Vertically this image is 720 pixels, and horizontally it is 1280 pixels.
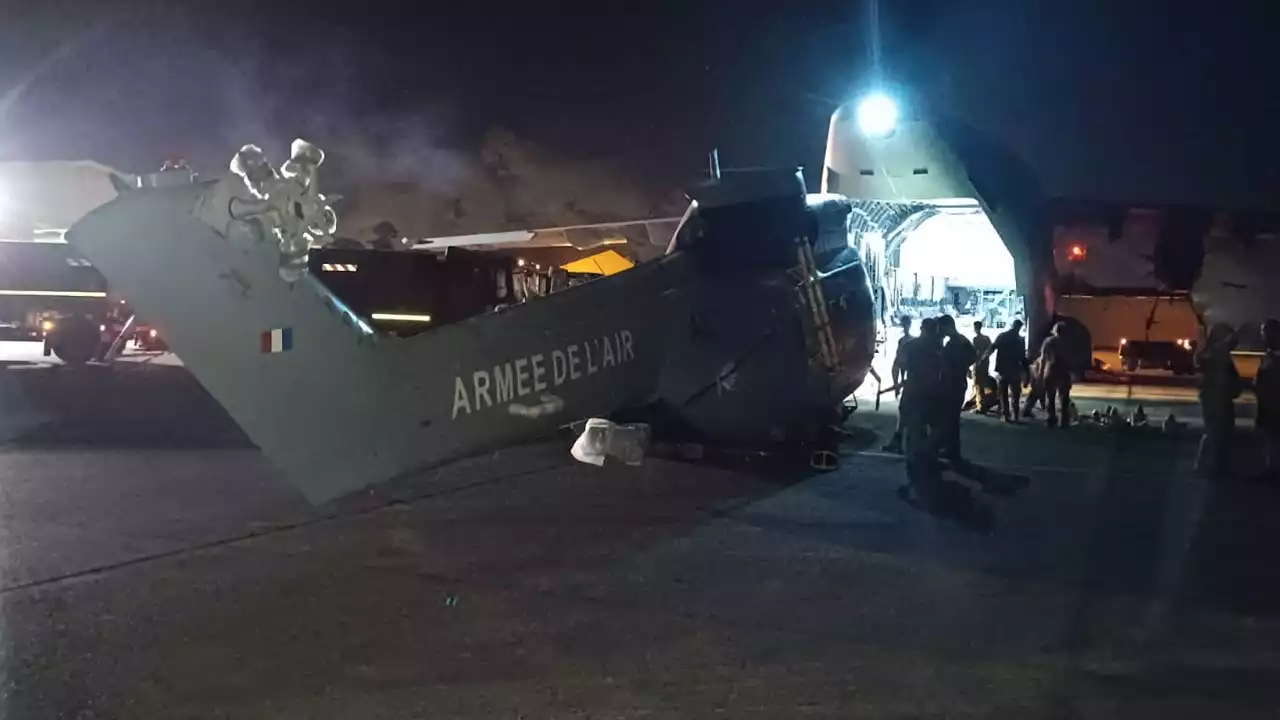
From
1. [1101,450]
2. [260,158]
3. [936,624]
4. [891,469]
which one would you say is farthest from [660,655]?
[1101,450]

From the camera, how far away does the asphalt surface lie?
205 inches

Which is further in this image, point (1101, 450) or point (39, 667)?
point (1101, 450)

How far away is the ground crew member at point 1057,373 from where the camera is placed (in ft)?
50.5

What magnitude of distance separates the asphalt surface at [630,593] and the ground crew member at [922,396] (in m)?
0.45

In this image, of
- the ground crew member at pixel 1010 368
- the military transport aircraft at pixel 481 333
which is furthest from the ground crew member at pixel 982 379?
the military transport aircraft at pixel 481 333

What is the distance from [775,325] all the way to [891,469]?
7.22 ft

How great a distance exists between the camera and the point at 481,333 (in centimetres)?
792

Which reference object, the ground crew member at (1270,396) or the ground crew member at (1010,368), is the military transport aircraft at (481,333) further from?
the ground crew member at (1270,396)

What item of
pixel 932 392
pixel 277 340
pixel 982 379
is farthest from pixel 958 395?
pixel 277 340

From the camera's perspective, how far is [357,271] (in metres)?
19.0

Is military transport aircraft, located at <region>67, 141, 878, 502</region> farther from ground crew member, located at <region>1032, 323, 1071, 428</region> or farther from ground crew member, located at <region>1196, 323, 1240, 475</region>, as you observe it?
ground crew member, located at <region>1032, 323, 1071, 428</region>

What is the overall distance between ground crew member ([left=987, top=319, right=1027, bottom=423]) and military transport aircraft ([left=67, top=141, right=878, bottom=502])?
386cm

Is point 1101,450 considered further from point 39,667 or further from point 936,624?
point 39,667

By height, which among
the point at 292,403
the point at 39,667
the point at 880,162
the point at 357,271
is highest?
the point at 880,162
